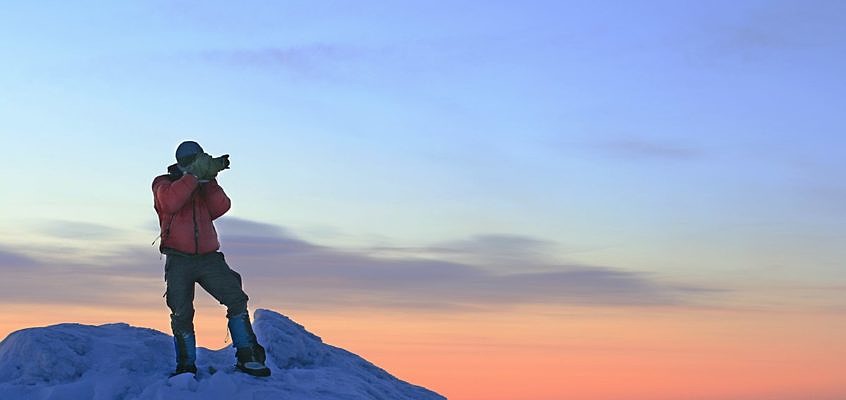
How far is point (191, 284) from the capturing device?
1229 cm

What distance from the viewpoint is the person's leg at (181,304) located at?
12.2 metres

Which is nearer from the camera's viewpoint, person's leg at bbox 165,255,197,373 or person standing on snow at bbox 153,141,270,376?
person standing on snow at bbox 153,141,270,376

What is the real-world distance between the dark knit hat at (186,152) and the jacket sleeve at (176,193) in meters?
0.31

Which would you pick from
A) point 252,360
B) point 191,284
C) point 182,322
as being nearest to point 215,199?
point 191,284

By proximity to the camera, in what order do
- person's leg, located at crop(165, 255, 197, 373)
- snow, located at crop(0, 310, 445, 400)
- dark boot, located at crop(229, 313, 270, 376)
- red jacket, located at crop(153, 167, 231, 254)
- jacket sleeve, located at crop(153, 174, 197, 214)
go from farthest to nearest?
dark boot, located at crop(229, 313, 270, 376)
person's leg, located at crop(165, 255, 197, 373)
red jacket, located at crop(153, 167, 231, 254)
jacket sleeve, located at crop(153, 174, 197, 214)
snow, located at crop(0, 310, 445, 400)

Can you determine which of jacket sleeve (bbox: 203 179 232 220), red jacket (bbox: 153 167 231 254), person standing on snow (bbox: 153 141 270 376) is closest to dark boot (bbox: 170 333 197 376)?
person standing on snow (bbox: 153 141 270 376)

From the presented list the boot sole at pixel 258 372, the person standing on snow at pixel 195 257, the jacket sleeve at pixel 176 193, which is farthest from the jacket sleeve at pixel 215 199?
the boot sole at pixel 258 372

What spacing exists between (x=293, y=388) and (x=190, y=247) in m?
2.10

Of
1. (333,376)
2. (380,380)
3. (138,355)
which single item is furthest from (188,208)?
(380,380)

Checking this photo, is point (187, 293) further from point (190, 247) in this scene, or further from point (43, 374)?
point (43, 374)

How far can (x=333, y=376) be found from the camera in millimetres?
13219

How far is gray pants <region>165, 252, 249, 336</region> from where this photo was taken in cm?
1220

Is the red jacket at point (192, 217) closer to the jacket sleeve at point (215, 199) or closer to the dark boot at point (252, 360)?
the jacket sleeve at point (215, 199)

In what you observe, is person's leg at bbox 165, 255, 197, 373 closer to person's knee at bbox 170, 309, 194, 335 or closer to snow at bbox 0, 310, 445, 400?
person's knee at bbox 170, 309, 194, 335
